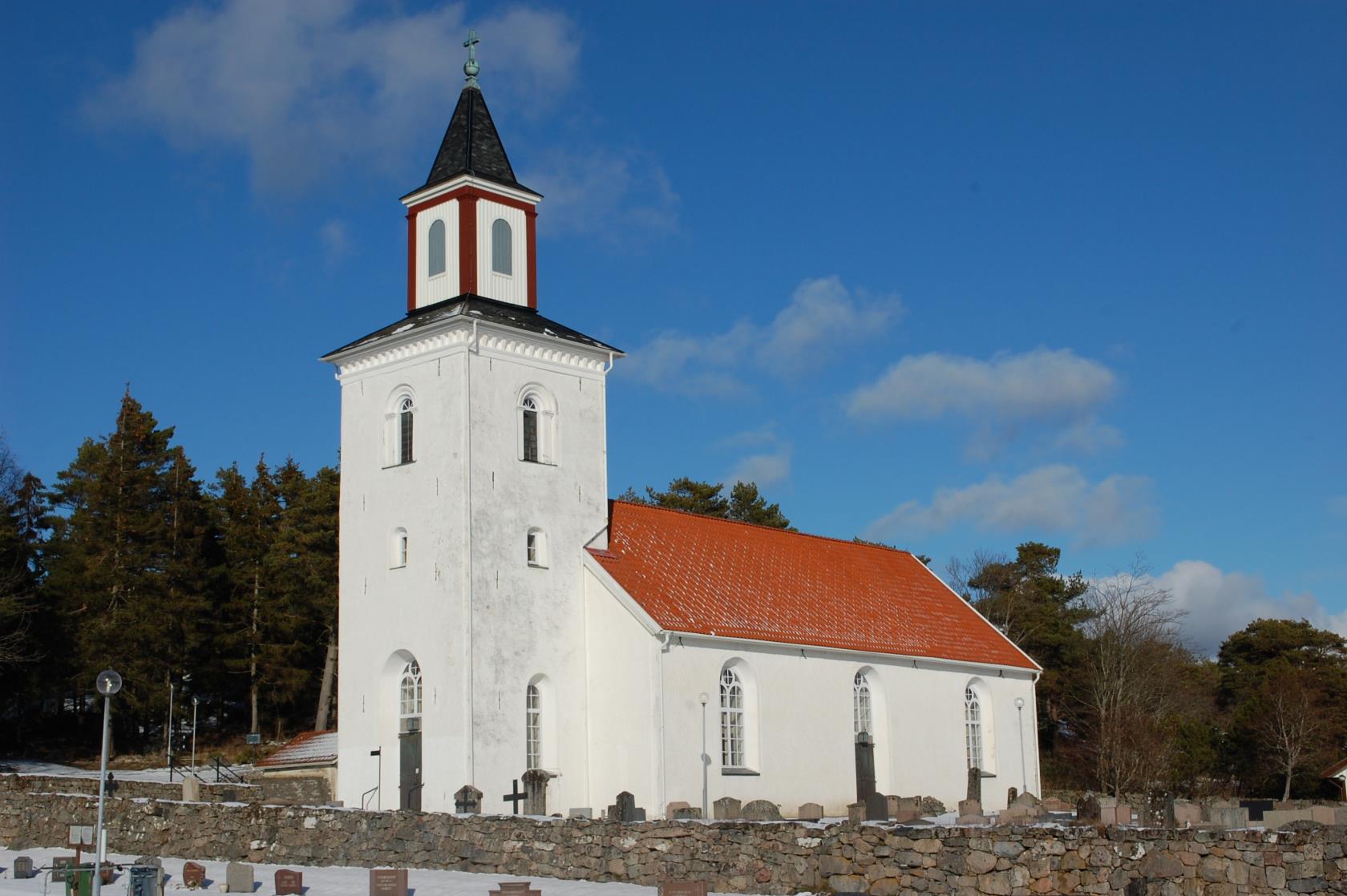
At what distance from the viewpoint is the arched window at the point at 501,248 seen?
32.5 meters

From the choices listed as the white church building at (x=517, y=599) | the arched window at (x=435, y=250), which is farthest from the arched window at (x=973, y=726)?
the arched window at (x=435, y=250)

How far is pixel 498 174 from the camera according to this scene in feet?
107

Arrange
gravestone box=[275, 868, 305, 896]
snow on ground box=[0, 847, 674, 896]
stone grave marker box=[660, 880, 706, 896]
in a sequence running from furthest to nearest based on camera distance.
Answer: gravestone box=[275, 868, 305, 896] → snow on ground box=[0, 847, 674, 896] → stone grave marker box=[660, 880, 706, 896]

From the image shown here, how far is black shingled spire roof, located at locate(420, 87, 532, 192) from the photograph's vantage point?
107 ft

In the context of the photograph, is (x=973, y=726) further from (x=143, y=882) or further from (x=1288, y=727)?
(x=143, y=882)

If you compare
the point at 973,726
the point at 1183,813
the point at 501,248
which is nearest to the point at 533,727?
the point at 501,248

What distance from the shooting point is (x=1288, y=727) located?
45.5m

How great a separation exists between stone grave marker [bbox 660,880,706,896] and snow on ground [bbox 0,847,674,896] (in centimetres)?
139

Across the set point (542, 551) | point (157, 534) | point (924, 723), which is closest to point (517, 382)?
point (542, 551)

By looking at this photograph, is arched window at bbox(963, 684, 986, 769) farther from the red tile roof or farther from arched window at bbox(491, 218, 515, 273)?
arched window at bbox(491, 218, 515, 273)

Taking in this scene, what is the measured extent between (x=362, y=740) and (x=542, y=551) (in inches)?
226

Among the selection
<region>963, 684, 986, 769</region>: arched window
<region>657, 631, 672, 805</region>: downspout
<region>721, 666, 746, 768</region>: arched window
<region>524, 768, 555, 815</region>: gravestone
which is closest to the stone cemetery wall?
<region>524, 768, 555, 815</region>: gravestone

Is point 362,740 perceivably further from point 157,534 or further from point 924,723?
point 157,534

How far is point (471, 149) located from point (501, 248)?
2.46 meters
